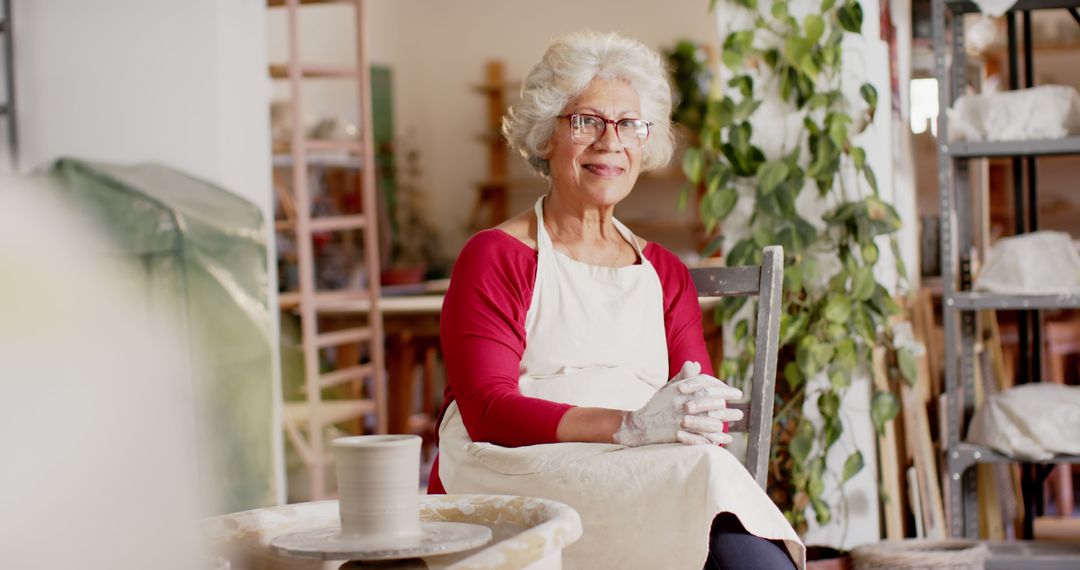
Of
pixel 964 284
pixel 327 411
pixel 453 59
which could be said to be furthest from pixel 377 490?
pixel 453 59

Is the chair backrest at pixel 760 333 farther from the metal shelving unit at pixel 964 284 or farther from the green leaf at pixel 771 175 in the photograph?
the metal shelving unit at pixel 964 284

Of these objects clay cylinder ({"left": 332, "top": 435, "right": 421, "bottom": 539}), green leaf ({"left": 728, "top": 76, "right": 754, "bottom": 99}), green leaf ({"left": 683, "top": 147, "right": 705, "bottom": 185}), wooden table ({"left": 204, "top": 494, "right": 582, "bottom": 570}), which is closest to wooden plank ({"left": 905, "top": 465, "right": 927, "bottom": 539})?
green leaf ({"left": 683, "top": 147, "right": 705, "bottom": 185})

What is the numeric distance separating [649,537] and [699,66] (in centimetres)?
553

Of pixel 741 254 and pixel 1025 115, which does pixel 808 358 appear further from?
pixel 1025 115

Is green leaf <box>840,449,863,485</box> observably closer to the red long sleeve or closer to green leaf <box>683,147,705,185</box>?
A: green leaf <box>683,147,705,185</box>

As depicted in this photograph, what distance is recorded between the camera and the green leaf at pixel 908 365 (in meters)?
2.96

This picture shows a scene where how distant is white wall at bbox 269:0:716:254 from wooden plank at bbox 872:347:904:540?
15.6ft

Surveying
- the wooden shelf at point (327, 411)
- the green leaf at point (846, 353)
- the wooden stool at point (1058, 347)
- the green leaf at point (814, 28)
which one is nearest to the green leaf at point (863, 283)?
the green leaf at point (846, 353)

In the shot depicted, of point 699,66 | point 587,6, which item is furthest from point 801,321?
point 587,6

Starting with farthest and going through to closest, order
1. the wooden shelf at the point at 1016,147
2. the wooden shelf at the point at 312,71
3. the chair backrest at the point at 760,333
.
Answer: the wooden shelf at the point at 312,71 → the wooden shelf at the point at 1016,147 → the chair backrest at the point at 760,333

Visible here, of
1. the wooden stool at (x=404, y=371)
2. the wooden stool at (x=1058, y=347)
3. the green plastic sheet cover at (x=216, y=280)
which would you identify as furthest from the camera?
the wooden stool at (x=404, y=371)

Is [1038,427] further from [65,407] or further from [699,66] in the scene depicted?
[699,66]

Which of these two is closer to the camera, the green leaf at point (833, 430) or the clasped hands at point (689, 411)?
the clasped hands at point (689, 411)

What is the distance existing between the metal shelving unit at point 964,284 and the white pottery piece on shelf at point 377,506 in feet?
7.31
